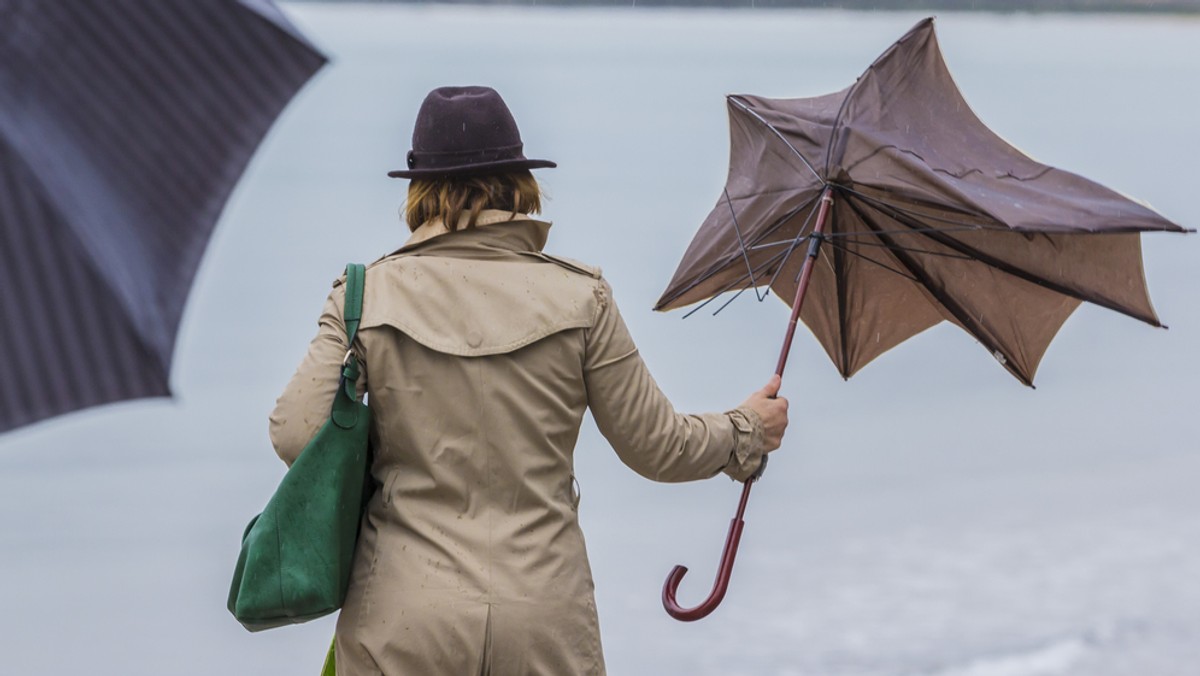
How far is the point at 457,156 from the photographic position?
2586mm

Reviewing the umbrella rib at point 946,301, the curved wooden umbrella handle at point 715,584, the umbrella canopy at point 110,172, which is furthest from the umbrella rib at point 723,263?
the umbrella canopy at point 110,172

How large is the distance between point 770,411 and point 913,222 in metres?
0.48

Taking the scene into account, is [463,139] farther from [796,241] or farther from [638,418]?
[796,241]

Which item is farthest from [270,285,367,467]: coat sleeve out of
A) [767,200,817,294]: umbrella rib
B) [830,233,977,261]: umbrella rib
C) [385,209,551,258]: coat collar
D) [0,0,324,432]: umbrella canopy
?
[830,233,977,261]: umbrella rib

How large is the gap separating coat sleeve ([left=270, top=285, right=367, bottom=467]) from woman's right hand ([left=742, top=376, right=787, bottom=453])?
27.4 inches

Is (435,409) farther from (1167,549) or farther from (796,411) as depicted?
(796,411)

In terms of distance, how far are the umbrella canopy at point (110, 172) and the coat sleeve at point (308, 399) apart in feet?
1.01

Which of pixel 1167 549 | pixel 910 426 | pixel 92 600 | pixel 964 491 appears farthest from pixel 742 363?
pixel 92 600

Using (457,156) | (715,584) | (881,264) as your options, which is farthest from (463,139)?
(881,264)

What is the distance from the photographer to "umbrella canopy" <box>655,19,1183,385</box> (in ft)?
9.78

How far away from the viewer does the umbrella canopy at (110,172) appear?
2.02 meters

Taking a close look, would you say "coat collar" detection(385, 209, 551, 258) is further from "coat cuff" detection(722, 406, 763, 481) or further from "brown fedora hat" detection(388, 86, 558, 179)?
"coat cuff" detection(722, 406, 763, 481)

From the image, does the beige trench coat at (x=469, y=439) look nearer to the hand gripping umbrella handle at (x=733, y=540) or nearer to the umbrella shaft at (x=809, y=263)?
the hand gripping umbrella handle at (x=733, y=540)

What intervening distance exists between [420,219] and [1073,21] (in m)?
9.26
